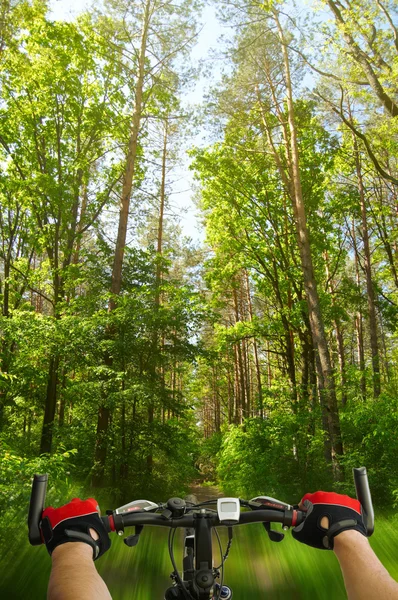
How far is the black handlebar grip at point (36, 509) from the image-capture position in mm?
1431

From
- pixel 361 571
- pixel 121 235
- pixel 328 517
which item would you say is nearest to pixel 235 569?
pixel 328 517

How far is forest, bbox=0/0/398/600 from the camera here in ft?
29.1

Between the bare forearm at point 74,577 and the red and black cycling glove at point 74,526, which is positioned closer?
the bare forearm at point 74,577

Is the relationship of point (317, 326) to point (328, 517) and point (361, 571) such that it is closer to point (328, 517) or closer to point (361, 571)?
point (328, 517)

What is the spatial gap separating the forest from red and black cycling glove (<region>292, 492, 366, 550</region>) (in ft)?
8.07

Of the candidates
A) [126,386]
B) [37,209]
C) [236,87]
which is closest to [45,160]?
[37,209]

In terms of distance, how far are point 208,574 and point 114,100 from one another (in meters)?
15.4

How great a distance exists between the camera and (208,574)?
1.31 metres

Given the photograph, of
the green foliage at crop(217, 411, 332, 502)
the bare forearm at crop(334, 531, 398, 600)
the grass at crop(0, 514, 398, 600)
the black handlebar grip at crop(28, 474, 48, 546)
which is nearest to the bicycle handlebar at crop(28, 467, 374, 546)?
the black handlebar grip at crop(28, 474, 48, 546)

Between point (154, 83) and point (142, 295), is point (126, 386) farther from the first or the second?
point (154, 83)

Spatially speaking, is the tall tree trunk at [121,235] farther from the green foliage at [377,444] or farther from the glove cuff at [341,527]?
the glove cuff at [341,527]

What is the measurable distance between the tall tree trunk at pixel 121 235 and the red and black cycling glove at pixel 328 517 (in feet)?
24.5

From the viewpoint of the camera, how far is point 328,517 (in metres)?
1.51

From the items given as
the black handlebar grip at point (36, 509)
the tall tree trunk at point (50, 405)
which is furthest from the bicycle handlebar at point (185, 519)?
the tall tree trunk at point (50, 405)
